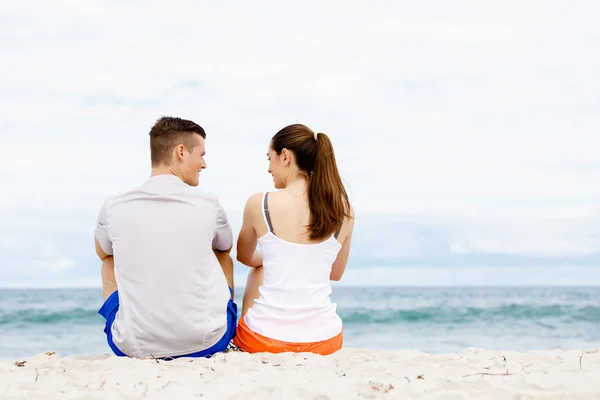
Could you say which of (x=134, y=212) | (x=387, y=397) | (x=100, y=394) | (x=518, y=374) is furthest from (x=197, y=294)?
(x=518, y=374)

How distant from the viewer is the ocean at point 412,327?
446 inches

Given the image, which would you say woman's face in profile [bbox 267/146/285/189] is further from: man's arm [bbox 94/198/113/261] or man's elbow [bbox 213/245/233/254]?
man's arm [bbox 94/198/113/261]

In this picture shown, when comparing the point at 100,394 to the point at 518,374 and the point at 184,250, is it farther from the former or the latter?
the point at 518,374

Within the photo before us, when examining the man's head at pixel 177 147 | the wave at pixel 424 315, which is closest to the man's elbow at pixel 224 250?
the man's head at pixel 177 147

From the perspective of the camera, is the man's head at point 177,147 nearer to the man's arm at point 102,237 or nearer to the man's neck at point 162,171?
the man's neck at point 162,171

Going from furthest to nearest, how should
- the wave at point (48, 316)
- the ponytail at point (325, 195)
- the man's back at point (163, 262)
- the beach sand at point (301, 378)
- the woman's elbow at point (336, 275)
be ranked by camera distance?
the wave at point (48, 316) → the woman's elbow at point (336, 275) → the ponytail at point (325, 195) → the man's back at point (163, 262) → the beach sand at point (301, 378)

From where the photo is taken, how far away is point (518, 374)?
3.20 meters

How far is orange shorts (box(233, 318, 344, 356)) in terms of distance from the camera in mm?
3811

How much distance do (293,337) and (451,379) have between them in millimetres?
1088

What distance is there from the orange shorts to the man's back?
30 cm

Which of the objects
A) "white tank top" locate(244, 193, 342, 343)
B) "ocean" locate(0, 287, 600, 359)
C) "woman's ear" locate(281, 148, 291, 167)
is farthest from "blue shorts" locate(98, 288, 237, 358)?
"ocean" locate(0, 287, 600, 359)

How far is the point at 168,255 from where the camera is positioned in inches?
140

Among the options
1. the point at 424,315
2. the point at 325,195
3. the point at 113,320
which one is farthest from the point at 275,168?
the point at 424,315

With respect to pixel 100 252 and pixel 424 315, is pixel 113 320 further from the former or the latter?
pixel 424 315
